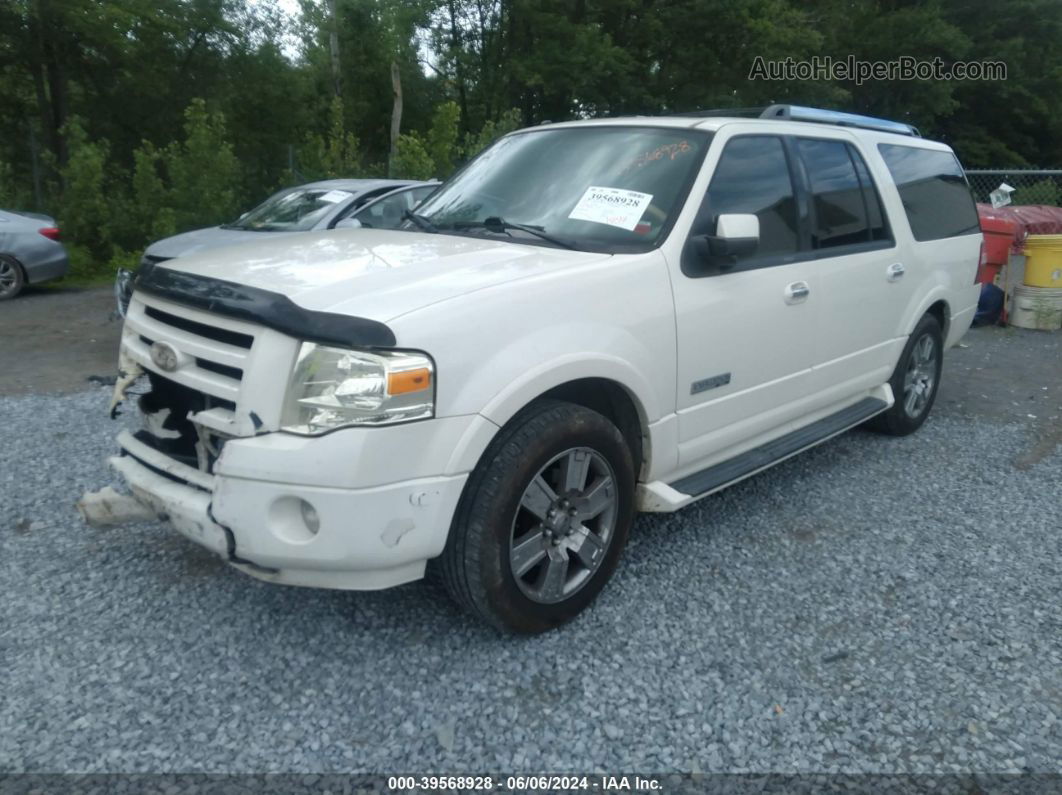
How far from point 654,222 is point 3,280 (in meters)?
10.3

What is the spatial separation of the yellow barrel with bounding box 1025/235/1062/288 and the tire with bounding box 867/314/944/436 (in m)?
4.47

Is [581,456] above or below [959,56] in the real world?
below

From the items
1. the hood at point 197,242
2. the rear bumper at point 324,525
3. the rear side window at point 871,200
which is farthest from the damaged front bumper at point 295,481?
the hood at point 197,242

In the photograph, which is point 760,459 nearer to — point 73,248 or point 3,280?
point 3,280

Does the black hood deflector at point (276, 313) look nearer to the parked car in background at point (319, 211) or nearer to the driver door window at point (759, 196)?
the driver door window at point (759, 196)

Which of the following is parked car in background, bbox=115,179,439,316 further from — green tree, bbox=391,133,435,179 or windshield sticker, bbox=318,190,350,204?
green tree, bbox=391,133,435,179

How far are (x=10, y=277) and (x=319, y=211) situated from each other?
5159mm

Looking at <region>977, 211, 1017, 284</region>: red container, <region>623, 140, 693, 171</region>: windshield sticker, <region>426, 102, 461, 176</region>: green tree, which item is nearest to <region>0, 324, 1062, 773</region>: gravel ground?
<region>623, 140, 693, 171</region>: windshield sticker

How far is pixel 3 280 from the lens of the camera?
1109 centimetres

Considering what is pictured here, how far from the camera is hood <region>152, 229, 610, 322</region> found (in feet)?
9.23

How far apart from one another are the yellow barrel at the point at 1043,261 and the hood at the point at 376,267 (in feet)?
25.7

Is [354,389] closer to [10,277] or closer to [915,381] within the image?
[915,381]

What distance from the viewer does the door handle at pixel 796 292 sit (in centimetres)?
408

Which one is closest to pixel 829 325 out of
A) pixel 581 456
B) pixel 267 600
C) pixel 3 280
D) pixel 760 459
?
pixel 760 459
